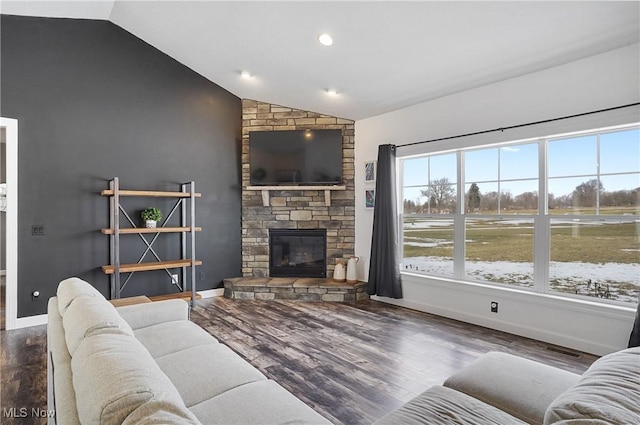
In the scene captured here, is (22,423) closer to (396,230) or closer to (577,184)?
(396,230)

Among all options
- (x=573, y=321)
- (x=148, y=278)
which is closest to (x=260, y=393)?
(x=573, y=321)

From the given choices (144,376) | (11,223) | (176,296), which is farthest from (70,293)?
(176,296)

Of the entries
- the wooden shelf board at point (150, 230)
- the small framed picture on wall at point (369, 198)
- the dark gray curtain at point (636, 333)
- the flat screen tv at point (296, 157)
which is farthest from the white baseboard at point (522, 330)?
the wooden shelf board at point (150, 230)

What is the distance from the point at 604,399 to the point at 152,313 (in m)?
2.47

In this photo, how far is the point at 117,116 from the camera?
14.4ft

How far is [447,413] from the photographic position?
133 cm

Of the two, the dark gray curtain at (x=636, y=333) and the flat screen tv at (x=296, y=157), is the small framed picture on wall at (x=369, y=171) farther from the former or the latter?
the dark gray curtain at (x=636, y=333)

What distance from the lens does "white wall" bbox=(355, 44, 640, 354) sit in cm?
293

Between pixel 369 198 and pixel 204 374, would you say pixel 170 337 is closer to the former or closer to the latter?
pixel 204 374

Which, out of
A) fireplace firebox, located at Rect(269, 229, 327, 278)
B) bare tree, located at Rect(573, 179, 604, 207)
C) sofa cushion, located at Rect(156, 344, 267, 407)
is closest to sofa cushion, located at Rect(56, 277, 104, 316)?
sofa cushion, located at Rect(156, 344, 267, 407)

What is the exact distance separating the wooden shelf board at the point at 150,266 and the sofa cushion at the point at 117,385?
323cm

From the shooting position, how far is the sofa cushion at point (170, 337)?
6.57 feet

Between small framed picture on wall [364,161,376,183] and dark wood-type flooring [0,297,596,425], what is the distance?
1759mm

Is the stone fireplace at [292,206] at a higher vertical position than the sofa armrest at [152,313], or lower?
higher
